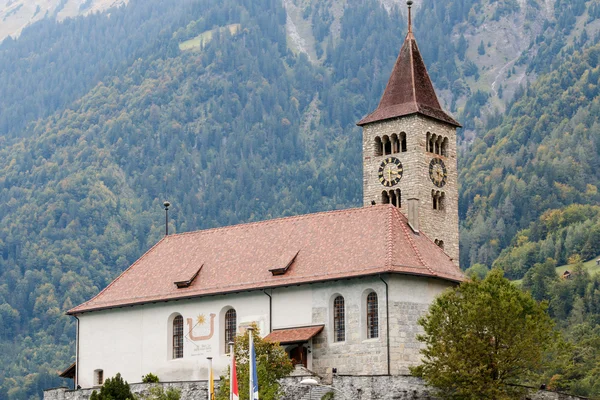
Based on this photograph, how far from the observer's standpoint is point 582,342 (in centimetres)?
15050

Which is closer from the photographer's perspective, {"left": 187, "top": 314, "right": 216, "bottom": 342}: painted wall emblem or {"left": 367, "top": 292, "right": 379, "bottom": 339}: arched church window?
{"left": 367, "top": 292, "right": 379, "bottom": 339}: arched church window

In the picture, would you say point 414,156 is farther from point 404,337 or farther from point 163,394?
point 163,394

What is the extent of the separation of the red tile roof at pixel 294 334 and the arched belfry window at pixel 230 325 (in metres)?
4.03

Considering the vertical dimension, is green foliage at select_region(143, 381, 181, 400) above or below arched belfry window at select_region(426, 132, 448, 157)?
below

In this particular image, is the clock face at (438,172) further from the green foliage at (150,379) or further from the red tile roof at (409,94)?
the green foliage at (150,379)

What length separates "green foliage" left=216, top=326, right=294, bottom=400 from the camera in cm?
7289

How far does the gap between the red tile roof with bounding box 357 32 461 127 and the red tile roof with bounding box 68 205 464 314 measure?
1273 cm

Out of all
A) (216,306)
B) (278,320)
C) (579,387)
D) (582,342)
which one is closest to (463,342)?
(278,320)

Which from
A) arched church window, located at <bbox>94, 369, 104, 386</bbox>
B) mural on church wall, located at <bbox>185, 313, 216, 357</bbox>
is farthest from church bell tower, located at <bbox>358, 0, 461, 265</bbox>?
arched church window, located at <bbox>94, 369, 104, 386</bbox>

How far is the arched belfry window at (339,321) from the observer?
81375 mm

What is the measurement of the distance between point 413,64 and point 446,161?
757 cm

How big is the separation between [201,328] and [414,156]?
19.9 m

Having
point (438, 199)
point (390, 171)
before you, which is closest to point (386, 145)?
point (390, 171)

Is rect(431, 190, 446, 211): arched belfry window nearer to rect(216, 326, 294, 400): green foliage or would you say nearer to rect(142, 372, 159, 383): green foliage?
rect(142, 372, 159, 383): green foliage
